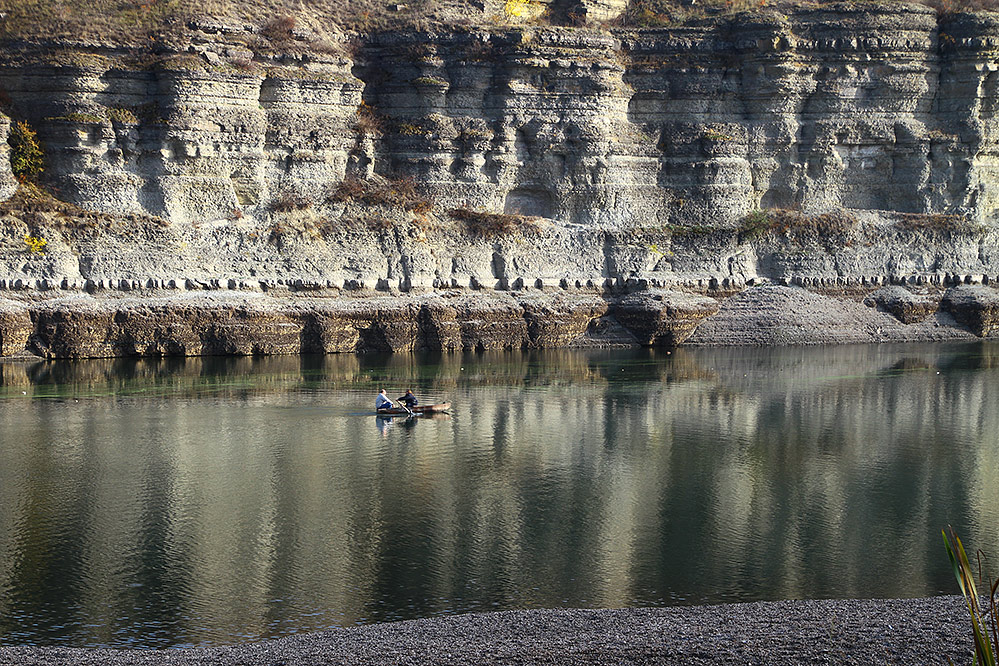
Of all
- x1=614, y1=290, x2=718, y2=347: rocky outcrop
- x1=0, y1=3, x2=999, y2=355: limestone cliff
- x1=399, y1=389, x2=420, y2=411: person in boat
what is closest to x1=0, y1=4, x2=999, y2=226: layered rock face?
x1=0, y1=3, x2=999, y2=355: limestone cliff

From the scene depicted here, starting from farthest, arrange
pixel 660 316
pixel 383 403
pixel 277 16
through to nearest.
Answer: pixel 277 16 < pixel 660 316 < pixel 383 403

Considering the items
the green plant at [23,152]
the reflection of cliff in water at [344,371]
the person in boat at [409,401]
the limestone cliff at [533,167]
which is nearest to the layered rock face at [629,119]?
the limestone cliff at [533,167]

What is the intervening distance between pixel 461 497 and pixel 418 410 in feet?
38.4

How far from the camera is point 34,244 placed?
5397 centimetres

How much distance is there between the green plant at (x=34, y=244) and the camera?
53.8 metres

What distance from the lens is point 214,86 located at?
5903 centimetres

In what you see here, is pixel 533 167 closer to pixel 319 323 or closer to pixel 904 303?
pixel 319 323

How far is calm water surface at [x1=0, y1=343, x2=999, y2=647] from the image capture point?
63.1 feet

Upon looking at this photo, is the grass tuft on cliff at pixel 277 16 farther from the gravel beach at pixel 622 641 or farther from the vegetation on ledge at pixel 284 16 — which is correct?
the gravel beach at pixel 622 641

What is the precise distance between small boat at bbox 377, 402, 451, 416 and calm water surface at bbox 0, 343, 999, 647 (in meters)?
0.78

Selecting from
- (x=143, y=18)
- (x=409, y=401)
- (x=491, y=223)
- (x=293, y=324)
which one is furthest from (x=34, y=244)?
(x=409, y=401)

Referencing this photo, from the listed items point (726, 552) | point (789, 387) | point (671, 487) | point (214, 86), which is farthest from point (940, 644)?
point (214, 86)

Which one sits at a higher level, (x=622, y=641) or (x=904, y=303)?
(x=904, y=303)

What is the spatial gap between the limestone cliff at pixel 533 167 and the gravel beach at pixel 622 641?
39029mm
